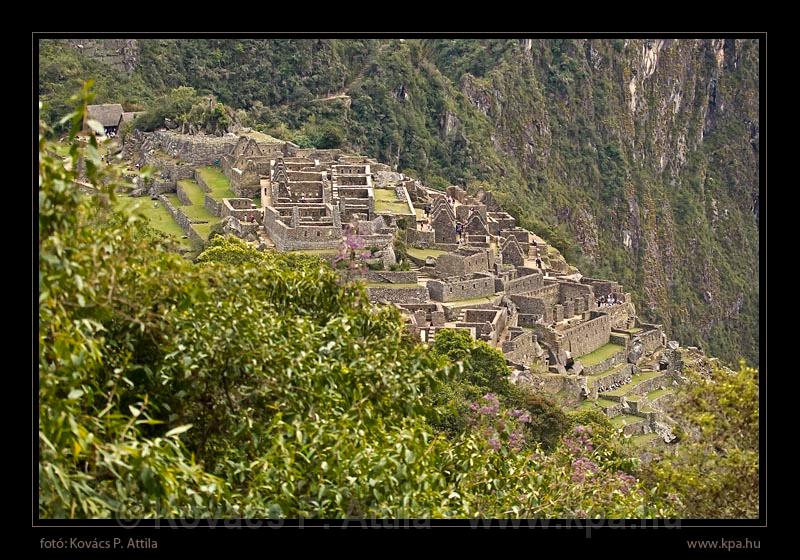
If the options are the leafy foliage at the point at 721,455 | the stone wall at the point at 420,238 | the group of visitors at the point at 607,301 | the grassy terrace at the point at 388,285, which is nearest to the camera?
the leafy foliage at the point at 721,455

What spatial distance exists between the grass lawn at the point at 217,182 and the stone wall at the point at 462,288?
8168 millimetres

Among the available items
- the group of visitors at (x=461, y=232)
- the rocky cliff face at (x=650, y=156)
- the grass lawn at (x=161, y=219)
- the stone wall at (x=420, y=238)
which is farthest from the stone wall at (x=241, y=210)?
the rocky cliff face at (x=650, y=156)

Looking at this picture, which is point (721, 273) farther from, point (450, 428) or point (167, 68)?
point (450, 428)

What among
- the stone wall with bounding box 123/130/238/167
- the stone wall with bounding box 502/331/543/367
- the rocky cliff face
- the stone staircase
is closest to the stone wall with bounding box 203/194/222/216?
the stone staircase

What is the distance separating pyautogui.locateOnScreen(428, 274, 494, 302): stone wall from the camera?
28394 millimetres

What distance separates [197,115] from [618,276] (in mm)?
39696

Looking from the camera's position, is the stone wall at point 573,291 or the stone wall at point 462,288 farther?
the stone wall at point 573,291

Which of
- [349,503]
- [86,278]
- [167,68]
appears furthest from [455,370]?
[167,68]

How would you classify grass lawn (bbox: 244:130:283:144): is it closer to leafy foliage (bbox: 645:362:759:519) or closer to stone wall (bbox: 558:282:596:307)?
stone wall (bbox: 558:282:596:307)

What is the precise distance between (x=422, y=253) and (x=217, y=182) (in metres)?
8.25

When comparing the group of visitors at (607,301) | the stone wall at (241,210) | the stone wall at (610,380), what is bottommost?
the stone wall at (610,380)

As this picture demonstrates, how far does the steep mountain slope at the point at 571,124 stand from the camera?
71688 millimetres

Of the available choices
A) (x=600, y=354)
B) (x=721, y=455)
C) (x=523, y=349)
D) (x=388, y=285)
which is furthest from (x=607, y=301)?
(x=721, y=455)

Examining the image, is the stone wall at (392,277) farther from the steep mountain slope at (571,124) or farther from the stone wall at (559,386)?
the steep mountain slope at (571,124)
